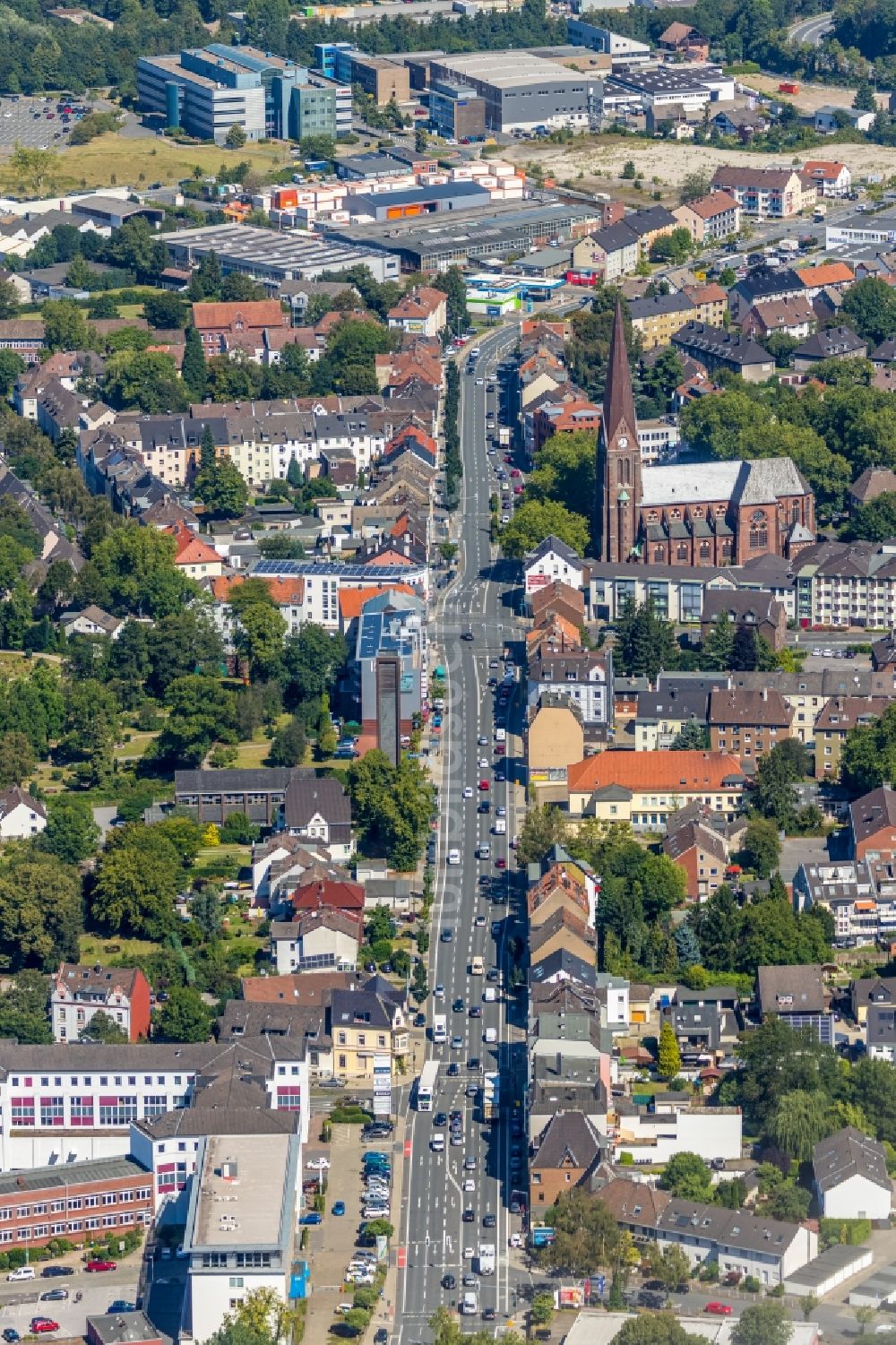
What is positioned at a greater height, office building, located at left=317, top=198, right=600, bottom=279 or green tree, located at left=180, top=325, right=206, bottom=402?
green tree, located at left=180, top=325, right=206, bottom=402

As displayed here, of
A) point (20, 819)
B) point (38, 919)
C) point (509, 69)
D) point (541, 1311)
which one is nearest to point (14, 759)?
point (20, 819)

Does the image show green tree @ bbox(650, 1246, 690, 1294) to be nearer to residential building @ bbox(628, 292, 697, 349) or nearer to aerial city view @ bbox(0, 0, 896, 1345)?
aerial city view @ bbox(0, 0, 896, 1345)

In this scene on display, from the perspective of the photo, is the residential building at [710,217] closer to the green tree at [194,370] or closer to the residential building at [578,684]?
the green tree at [194,370]

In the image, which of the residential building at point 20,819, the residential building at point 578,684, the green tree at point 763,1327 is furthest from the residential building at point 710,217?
the green tree at point 763,1327

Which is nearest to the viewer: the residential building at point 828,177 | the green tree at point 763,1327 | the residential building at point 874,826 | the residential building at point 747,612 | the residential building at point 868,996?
the green tree at point 763,1327

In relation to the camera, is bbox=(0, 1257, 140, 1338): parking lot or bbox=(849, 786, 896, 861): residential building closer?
bbox=(0, 1257, 140, 1338): parking lot

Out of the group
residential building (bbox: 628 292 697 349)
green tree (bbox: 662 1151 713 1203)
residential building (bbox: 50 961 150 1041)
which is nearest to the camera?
green tree (bbox: 662 1151 713 1203)

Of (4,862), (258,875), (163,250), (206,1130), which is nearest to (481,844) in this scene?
(258,875)

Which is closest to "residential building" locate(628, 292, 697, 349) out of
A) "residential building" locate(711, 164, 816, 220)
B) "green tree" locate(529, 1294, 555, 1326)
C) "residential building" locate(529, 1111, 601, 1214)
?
"residential building" locate(711, 164, 816, 220)
